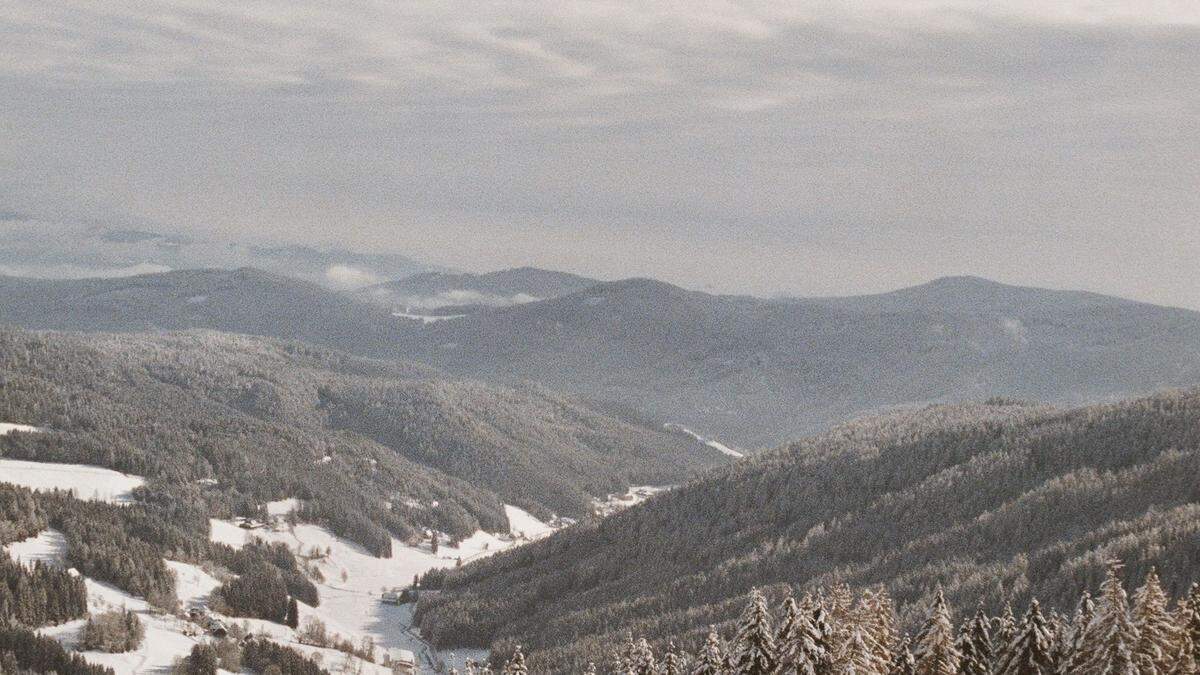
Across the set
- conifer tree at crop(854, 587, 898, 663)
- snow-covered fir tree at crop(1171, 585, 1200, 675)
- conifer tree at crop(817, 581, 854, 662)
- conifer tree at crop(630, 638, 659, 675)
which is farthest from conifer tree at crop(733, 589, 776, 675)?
snow-covered fir tree at crop(1171, 585, 1200, 675)

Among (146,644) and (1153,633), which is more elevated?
(1153,633)

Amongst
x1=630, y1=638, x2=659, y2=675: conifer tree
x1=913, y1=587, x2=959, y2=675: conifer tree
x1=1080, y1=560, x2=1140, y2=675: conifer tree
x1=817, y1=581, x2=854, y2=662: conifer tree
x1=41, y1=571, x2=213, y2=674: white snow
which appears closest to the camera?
x1=1080, y1=560, x2=1140, y2=675: conifer tree

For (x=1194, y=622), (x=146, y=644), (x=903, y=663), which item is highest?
(x=1194, y=622)

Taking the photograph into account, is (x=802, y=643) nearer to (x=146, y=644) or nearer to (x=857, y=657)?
(x=857, y=657)

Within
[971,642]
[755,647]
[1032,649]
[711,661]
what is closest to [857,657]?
[755,647]

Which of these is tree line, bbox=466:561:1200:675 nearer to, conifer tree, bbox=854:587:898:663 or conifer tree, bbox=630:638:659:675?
conifer tree, bbox=854:587:898:663

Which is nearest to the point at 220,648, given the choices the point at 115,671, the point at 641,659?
the point at 115,671
